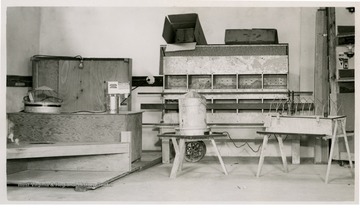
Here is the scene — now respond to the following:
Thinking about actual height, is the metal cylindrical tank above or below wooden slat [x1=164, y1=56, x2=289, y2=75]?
below

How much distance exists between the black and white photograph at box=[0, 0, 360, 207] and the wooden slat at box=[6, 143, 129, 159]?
0.05 feet

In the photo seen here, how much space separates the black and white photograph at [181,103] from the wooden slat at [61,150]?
14 mm

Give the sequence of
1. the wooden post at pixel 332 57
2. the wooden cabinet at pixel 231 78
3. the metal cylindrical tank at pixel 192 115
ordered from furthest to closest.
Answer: the wooden cabinet at pixel 231 78, the wooden post at pixel 332 57, the metal cylindrical tank at pixel 192 115

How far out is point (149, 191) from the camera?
455cm

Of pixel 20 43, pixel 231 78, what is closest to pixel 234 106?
pixel 231 78

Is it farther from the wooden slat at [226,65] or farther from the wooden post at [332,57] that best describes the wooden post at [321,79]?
the wooden slat at [226,65]

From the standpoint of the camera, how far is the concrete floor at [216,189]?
4.19 m

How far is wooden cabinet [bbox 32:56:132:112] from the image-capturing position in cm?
752

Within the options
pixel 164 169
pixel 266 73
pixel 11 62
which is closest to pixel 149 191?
pixel 164 169

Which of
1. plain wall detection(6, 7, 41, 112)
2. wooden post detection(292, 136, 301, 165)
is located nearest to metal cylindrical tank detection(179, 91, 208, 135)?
wooden post detection(292, 136, 301, 165)

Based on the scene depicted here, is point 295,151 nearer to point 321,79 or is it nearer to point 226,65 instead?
point 321,79

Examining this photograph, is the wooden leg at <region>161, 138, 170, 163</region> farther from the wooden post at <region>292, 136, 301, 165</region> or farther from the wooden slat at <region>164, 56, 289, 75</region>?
the wooden post at <region>292, 136, 301, 165</region>

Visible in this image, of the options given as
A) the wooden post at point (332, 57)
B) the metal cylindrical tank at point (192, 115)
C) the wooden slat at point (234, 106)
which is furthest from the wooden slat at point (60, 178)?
the wooden post at point (332, 57)

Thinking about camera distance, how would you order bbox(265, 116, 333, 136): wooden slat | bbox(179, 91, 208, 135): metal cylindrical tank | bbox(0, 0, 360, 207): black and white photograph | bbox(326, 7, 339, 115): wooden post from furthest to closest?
bbox(326, 7, 339, 115): wooden post, bbox(179, 91, 208, 135): metal cylindrical tank, bbox(265, 116, 333, 136): wooden slat, bbox(0, 0, 360, 207): black and white photograph
